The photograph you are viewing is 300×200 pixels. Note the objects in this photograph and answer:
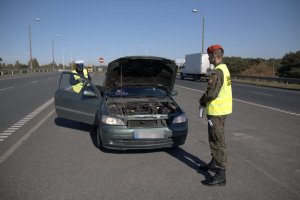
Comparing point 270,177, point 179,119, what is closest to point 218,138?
point 270,177

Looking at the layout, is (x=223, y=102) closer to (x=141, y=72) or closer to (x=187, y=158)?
(x=187, y=158)

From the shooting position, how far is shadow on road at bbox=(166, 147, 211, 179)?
4880 millimetres

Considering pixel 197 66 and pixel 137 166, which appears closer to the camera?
pixel 137 166

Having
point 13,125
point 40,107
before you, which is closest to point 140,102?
point 13,125

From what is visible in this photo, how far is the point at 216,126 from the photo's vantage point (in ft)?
14.5

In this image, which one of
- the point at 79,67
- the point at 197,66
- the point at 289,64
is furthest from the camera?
the point at 289,64

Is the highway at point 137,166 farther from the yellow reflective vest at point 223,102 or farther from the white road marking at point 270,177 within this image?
the yellow reflective vest at point 223,102

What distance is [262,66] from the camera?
48750mm

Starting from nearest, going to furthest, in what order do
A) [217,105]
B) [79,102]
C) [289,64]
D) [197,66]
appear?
1. [217,105]
2. [79,102]
3. [197,66]
4. [289,64]

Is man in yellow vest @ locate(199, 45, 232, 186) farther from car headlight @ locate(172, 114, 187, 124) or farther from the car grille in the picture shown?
the car grille

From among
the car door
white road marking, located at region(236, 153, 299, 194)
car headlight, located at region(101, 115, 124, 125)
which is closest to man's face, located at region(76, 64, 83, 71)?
the car door

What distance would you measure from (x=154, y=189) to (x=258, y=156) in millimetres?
2441

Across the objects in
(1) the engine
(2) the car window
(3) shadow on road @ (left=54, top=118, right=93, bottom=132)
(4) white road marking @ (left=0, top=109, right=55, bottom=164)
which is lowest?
(4) white road marking @ (left=0, top=109, right=55, bottom=164)

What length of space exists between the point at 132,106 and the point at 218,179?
280cm
